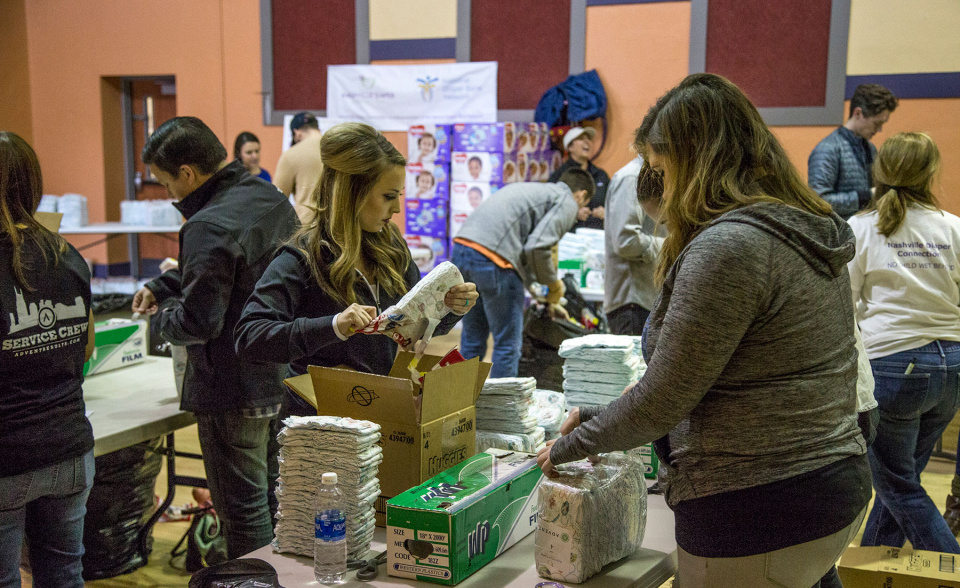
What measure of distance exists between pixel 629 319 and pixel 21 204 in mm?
2619

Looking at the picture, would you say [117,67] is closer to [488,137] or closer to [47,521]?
[488,137]

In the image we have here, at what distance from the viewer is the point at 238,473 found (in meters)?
2.45

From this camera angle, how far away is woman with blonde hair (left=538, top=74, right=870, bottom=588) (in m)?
1.26

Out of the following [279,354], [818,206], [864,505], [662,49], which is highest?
[662,49]

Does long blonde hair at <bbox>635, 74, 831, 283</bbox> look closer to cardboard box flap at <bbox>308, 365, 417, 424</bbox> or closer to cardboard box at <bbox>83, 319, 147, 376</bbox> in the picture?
cardboard box flap at <bbox>308, 365, 417, 424</bbox>

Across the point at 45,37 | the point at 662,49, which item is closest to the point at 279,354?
the point at 662,49

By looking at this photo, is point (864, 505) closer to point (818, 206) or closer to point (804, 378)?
point (804, 378)

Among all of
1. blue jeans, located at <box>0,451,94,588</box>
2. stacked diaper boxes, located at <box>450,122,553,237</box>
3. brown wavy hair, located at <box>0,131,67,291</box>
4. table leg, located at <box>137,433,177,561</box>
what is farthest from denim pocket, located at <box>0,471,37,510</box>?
stacked diaper boxes, located at <box>450,122,553,237</box>

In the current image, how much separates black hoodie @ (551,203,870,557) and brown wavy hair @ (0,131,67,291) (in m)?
1.50

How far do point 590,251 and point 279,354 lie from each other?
3.44 metres

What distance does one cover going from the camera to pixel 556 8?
7.90 metres

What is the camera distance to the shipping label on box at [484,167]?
7.24 meters

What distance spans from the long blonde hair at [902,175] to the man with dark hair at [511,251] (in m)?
1.73

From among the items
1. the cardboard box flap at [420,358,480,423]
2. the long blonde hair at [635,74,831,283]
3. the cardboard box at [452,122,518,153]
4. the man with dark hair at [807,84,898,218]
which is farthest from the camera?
the cardboard box at [452,122,518,153]
